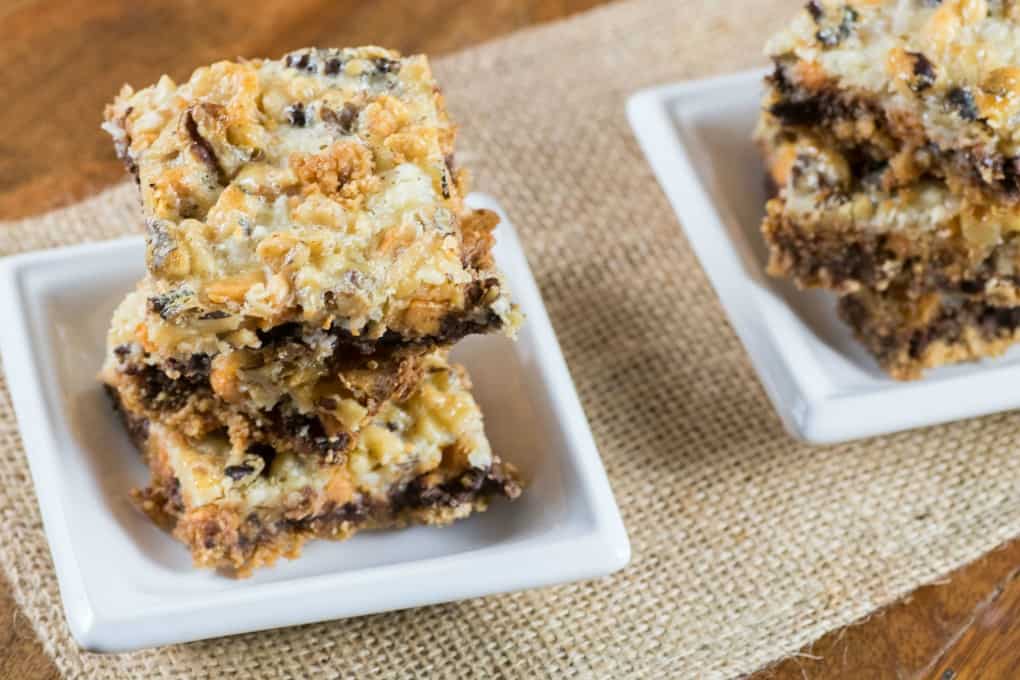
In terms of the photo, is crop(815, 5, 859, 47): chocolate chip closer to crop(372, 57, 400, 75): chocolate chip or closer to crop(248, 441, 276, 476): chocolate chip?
crop(372, 57, 400, 75): chocolate chip

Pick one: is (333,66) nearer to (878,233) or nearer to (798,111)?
(798,111)

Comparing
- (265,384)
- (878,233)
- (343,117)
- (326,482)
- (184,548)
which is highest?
(343,117)

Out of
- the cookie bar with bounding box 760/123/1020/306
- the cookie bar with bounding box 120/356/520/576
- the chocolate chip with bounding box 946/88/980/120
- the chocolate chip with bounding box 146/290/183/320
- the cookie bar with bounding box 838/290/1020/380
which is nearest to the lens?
the chocolate chip with bounding box 146/290/183/320

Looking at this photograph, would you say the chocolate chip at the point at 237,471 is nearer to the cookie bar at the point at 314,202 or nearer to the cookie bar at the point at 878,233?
the cookie bar at the point at 314,202

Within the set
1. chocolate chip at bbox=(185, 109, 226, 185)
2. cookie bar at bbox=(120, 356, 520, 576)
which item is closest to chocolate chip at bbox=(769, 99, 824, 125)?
cookie bar at bbox=(120, 356, 520, 576)

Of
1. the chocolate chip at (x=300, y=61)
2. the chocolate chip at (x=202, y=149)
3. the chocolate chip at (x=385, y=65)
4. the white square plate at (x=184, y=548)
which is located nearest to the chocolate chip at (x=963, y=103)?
the white square plate at (x=184, y=548)

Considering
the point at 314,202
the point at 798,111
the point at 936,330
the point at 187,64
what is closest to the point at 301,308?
Result: the point at 314,202

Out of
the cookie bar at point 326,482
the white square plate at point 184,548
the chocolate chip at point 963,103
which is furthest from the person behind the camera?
the chocolate chip at point 963,103
